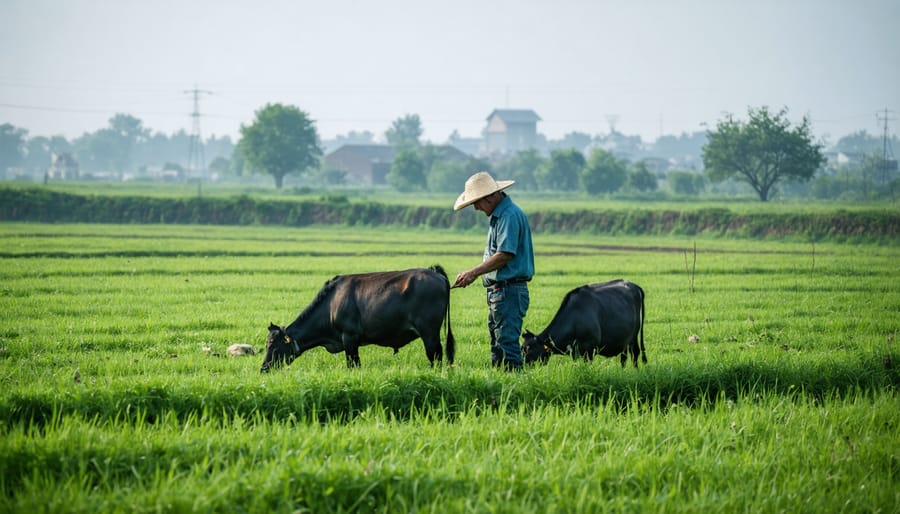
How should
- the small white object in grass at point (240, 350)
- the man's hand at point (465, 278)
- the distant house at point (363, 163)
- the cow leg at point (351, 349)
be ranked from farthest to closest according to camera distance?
the distant house at point (363, 163)
the small white object in grass at point (240, 350)
the cow leg at point (351, 349)
the man's hand at point (465, 278)

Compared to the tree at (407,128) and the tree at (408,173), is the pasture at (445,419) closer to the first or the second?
the tree at (408,173)

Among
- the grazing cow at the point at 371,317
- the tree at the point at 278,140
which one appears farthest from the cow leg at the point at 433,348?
the tree at the point at 278,140

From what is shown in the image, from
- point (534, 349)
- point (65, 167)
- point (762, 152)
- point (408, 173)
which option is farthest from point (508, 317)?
point (65, 167)

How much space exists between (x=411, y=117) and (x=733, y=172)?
360 feet

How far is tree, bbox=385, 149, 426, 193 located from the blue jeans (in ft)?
299

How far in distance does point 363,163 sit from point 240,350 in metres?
121

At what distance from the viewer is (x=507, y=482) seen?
704 centimetres

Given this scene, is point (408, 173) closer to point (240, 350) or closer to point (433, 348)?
point (240, 350)

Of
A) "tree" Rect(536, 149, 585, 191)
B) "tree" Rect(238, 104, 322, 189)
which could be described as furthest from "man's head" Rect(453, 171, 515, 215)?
"tree" Rect(238, 104, 322, 189)

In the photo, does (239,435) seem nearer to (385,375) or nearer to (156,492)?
(156,492)

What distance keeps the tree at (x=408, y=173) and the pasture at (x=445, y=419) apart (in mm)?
84372

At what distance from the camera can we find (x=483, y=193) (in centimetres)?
1080

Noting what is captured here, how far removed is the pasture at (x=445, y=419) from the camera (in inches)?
267

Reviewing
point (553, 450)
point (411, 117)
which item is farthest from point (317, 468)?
point (411, 117)
